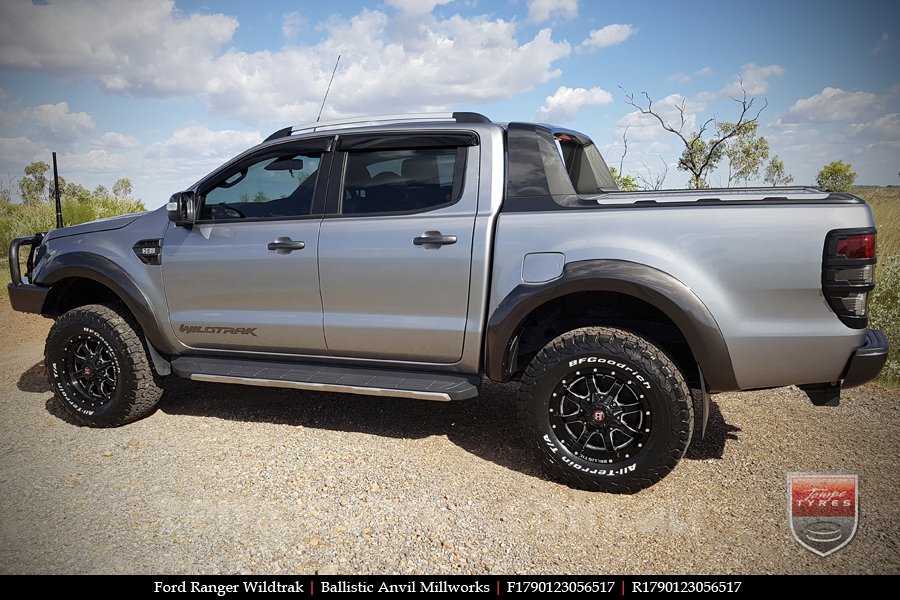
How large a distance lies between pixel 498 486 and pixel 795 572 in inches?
55.8

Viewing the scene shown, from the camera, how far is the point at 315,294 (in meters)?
3.72

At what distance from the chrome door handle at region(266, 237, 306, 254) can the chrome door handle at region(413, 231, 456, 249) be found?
2.51 ft

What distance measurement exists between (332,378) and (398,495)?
861mm

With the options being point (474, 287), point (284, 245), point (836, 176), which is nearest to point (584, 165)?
point (474, 287)


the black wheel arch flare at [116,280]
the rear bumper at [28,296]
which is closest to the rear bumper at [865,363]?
the black wheel arch flare at [116,280]

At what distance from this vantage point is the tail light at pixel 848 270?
2.73 meters

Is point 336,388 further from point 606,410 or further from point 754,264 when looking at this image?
point 754,264

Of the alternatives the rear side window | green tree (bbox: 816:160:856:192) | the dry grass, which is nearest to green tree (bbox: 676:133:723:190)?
the dry grass

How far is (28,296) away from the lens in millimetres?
4500

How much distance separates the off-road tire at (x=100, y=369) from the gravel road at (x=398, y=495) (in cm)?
17

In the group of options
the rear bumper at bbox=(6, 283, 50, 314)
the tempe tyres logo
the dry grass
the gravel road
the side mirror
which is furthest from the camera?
the dry grass

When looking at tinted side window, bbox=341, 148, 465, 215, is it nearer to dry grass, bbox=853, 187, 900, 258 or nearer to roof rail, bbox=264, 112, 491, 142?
roof rail, bbox=264, 112, 491, 142

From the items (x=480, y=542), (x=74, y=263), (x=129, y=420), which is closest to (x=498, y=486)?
(x=480, y=542)
